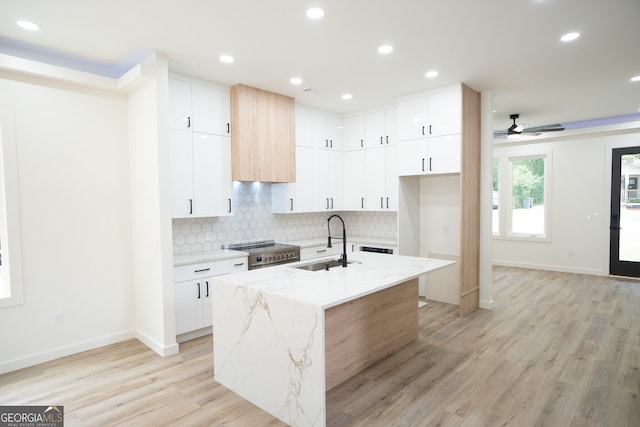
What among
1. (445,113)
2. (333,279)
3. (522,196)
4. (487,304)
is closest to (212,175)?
(333,279)

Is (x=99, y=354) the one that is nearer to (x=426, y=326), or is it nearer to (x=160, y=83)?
(x=160, y=83)

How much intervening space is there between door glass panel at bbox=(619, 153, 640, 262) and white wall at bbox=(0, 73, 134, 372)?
315 inches

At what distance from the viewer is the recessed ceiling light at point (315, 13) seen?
8.38ft

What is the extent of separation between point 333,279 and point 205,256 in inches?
73.8

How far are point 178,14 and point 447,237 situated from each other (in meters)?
4.18

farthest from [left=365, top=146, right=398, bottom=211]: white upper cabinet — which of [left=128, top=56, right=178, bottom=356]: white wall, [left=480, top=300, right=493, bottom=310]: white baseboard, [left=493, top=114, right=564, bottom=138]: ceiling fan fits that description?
[left=128, top=56, right=178, bottom=356]: white wall

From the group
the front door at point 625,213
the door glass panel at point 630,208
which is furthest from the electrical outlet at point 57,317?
the door glass panel at point 630,208

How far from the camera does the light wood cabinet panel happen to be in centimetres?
425

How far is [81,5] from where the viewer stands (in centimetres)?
247

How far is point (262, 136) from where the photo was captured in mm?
4461

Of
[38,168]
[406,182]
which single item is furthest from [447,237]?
[38,168]

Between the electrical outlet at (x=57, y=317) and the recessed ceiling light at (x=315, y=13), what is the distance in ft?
11.7

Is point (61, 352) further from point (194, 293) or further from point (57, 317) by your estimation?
point (194, 293)
